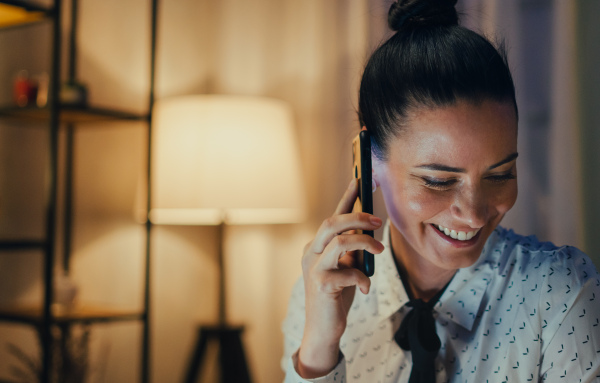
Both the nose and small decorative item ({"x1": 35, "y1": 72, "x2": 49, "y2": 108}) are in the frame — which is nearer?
the nose

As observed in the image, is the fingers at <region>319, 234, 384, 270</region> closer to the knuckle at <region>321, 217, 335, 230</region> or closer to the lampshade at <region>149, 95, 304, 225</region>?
the knuckle at <region>321, 217, 335, 230</region>

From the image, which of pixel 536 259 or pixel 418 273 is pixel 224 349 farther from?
pixel 536 259

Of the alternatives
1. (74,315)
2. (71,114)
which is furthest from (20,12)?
(74,315)

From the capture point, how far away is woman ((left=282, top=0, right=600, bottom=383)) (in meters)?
0.87

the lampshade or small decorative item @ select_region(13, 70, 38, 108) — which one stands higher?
small decorative item @ select_region(13, 70, 38, 108)

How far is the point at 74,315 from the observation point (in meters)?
1.83

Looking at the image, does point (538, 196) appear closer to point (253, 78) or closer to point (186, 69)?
point (253, 78)

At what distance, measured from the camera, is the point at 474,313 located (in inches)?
39.8

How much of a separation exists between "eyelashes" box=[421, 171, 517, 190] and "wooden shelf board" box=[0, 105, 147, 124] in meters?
1.31

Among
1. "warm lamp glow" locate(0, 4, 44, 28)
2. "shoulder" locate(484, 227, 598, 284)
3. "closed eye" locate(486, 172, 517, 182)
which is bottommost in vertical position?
"shoulder" locate(484, 227, 598, 284)

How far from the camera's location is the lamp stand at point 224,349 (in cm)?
224

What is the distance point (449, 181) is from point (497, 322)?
0.29m

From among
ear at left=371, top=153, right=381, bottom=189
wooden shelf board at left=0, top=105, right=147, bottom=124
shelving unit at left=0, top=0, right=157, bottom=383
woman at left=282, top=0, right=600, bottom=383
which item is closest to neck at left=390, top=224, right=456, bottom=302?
woman at left=282, top=0, right=600, bottom=383

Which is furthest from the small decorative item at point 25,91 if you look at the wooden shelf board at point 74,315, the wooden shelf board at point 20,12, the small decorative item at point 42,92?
the wooden shelf board at point 74,315
